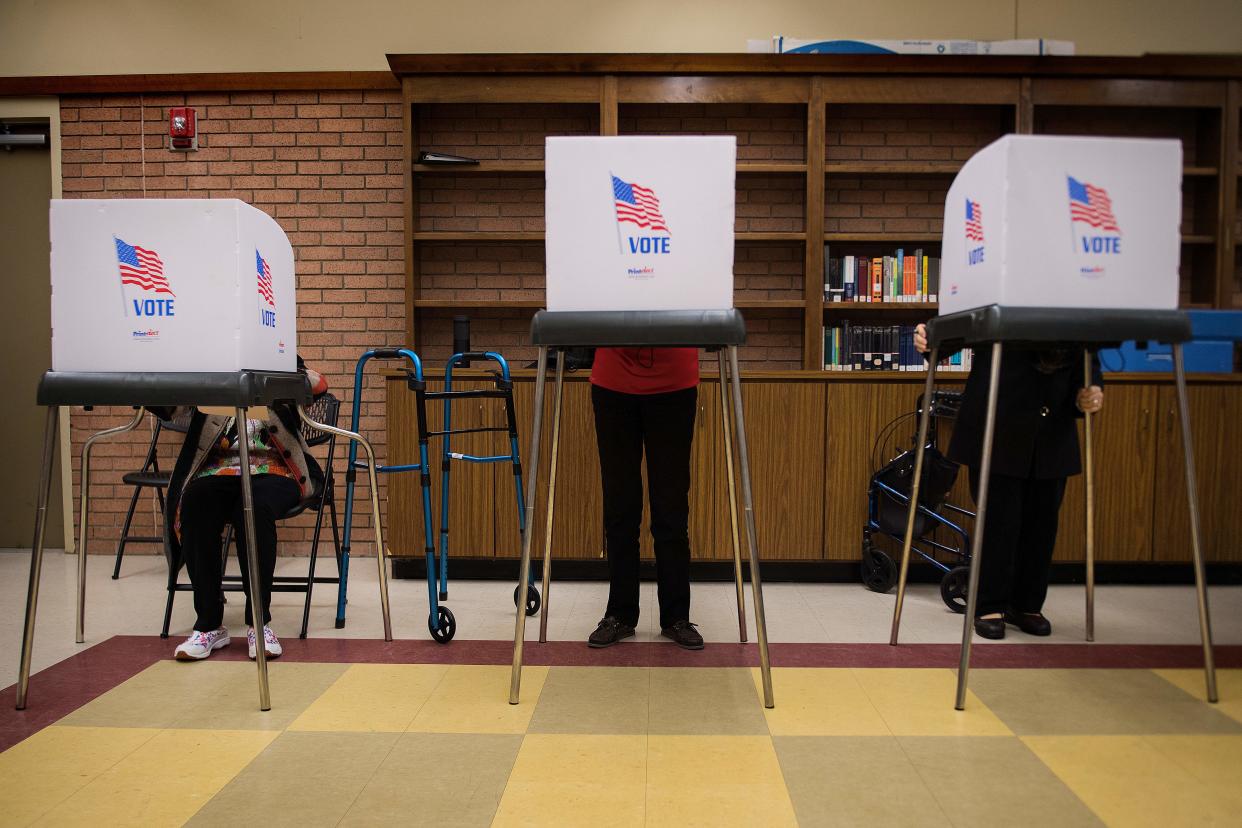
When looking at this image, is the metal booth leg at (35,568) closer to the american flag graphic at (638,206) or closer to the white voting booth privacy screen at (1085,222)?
the american flag graphic at (638,206)

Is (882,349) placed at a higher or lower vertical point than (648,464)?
higher

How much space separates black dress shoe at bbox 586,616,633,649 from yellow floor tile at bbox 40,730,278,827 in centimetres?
96

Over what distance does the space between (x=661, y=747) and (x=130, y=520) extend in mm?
Answer: 3079

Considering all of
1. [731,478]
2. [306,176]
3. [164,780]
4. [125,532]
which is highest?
[306,176]

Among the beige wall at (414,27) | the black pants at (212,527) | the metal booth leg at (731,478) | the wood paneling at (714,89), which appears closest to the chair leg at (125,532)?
the black pants at (212,527)

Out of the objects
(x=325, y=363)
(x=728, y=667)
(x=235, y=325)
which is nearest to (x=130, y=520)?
(x=325, y=363)

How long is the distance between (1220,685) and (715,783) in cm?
152

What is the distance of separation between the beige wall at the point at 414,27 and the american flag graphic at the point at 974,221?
2.16 meters

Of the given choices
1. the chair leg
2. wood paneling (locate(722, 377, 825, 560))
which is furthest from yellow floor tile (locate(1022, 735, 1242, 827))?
the chair leg

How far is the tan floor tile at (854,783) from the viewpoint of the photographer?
1.57 m

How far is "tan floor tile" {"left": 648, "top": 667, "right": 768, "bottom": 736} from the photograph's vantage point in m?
1.97

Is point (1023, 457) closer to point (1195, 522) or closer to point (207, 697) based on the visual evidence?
point (1195, 522)

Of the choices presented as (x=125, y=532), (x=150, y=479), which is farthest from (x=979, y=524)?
(x=125, y=532)

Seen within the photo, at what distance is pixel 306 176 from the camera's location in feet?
13.3
